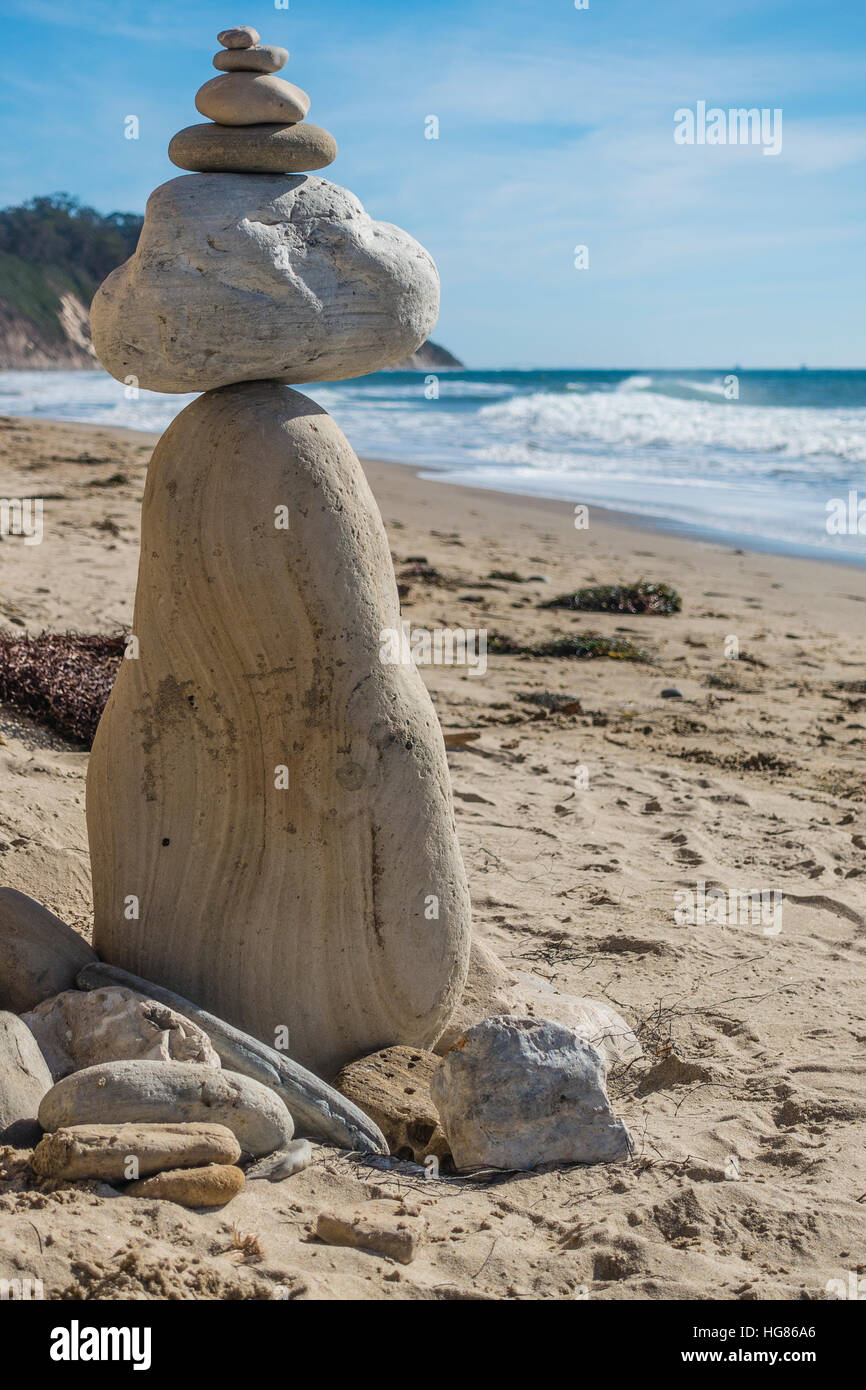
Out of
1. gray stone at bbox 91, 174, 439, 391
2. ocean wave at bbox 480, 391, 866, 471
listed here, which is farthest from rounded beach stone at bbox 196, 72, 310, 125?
ocean wave at bbox 480, 391, 866, 471

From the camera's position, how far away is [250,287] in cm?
339

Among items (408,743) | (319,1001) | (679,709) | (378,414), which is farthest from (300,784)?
(378,414)

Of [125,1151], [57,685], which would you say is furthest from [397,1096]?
[57,685]

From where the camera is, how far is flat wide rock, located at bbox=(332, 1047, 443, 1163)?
11.5ft

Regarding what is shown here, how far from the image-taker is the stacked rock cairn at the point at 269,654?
11.4ft

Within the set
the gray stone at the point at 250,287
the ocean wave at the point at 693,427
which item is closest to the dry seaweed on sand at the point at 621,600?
the gray stone at the point at 250,287

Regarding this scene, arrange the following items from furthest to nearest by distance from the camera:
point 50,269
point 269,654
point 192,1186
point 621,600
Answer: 1. point 50,269
2. point 621,600
3. point 269,654
4. point 192,1186

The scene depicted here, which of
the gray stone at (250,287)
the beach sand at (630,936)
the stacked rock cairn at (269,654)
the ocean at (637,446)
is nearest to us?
the beach sand at (630,936)

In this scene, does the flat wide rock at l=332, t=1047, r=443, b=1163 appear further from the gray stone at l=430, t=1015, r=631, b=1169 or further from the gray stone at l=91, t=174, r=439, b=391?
the gray stone at l=91, t=174, r=439, b=391

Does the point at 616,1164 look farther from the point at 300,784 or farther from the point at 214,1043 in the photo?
the point at 300,784

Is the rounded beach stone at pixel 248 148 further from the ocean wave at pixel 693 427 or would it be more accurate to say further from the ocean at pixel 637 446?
the ocean wave at pixel 693 427

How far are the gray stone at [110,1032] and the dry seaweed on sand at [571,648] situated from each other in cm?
634

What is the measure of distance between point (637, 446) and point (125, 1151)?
25515 millimetres

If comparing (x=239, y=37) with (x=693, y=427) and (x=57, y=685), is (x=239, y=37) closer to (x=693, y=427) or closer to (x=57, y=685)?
(x=57, y=685)
